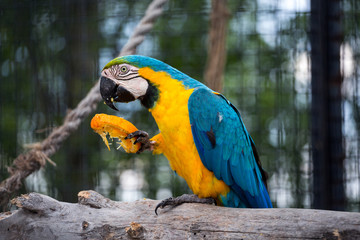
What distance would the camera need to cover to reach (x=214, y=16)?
5.19 feet

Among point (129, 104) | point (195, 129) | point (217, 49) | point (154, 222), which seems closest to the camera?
point (154, 222)

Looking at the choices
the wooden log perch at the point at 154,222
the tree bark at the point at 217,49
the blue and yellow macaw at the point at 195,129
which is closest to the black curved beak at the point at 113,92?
the blue and yellow macaw at the point at 195,129

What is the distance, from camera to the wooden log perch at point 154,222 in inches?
31.5

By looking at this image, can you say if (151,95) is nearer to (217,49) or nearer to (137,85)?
(137,85)

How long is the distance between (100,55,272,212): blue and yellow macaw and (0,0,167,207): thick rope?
222 millimetres


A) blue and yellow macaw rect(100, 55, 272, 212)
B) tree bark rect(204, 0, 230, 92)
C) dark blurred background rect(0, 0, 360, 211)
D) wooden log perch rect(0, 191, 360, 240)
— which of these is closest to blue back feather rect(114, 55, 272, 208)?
blue and yellow macaw rect(100, 55, 272, 212)

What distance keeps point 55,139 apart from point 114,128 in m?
0.32

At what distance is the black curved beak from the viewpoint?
3.51 feet

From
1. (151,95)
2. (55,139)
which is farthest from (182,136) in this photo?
(55,139)

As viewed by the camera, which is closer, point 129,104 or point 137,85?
point 137,85

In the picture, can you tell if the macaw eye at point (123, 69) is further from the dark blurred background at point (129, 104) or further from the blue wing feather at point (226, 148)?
the dark blurred background at point (129, 104)

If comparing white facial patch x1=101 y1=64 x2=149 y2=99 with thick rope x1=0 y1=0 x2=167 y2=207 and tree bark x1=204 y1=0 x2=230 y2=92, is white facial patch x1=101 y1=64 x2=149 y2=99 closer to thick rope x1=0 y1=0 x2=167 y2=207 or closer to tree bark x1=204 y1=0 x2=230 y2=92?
thick rope x1=0 y1=0 x2=167 y2=207

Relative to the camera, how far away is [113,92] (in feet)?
3.59

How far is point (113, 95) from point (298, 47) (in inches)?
51.7
